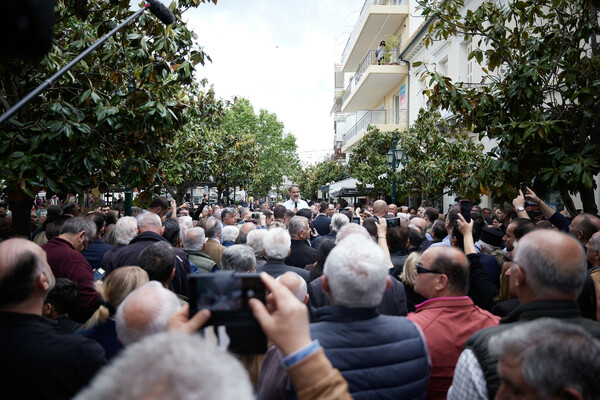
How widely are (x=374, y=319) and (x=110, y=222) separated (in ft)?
23.0

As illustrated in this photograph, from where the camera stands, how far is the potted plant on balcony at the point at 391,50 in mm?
25627

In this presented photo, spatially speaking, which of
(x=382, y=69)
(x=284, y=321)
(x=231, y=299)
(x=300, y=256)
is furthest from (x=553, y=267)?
(x=382, y=69)

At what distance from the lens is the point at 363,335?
7.07 feet

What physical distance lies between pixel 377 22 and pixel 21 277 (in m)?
27.4

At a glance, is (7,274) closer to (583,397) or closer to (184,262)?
(583,397)

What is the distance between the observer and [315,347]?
1.59 metres

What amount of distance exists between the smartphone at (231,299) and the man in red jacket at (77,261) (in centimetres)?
277

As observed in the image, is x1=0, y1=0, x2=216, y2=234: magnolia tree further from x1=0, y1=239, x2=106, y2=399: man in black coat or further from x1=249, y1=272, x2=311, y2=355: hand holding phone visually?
x1=249, y1=272, x2=311, y2=355: hand holding phone

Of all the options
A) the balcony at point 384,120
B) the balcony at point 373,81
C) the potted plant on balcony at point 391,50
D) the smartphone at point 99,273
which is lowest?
the smartphone at point 99,273

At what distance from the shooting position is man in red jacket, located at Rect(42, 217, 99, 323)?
4039mm

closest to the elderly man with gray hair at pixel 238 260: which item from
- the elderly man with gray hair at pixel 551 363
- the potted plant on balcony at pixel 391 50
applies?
the elderly man with gray hair at pixel 551 363

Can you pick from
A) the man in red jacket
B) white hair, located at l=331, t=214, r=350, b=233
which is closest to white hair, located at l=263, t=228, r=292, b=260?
the man in red jacket

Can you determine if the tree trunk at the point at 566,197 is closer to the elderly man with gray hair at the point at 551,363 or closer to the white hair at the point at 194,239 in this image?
the white hair at the point at 194,239

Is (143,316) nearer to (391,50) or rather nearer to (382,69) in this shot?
(382,69)
